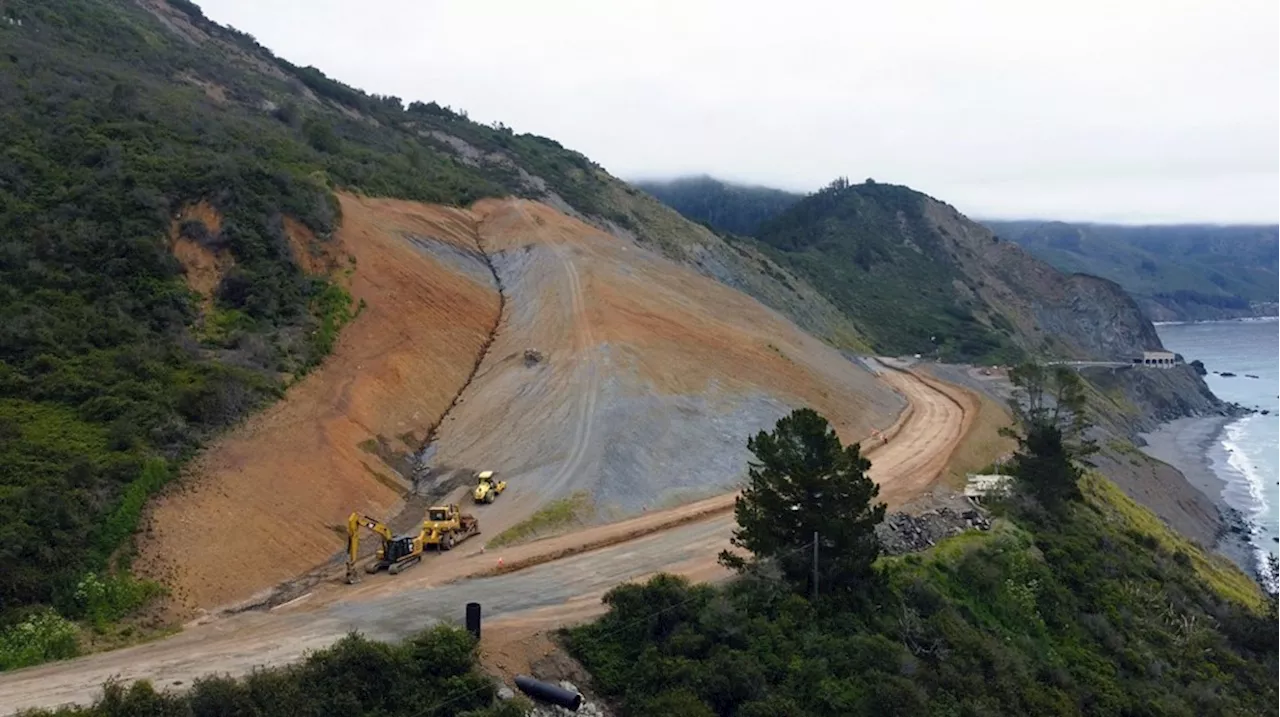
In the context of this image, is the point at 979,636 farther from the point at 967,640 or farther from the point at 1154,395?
the point at 1154,395

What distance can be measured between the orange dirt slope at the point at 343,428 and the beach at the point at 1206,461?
4550cm

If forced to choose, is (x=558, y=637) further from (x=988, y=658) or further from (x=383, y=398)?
(x=383, y=398)

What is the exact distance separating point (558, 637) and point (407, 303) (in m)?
24.5

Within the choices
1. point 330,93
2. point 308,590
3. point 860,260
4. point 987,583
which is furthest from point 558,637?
point 860,260

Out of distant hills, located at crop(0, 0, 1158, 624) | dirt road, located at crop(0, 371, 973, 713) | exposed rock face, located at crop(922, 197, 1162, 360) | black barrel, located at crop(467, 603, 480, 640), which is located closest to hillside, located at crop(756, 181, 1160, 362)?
exposed rock face, located at crop(922, 197, 1162, 360)

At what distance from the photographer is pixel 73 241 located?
34938 mm

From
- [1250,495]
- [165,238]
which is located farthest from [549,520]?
[1250,495]

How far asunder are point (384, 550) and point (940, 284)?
105066 mm

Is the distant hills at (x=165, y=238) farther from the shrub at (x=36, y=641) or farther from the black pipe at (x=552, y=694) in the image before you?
the black pipe at (x=552, y=694)

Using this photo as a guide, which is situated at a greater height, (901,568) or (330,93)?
(330,93)

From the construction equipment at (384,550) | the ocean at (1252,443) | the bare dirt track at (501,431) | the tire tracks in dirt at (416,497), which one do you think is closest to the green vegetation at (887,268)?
the ocean at (1252,443)

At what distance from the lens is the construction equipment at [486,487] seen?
1297 inches

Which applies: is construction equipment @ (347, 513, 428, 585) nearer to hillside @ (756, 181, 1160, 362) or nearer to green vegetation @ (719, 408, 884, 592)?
green vegetation @ (719, 408, 884, 592)

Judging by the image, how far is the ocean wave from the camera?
56.4 meters
